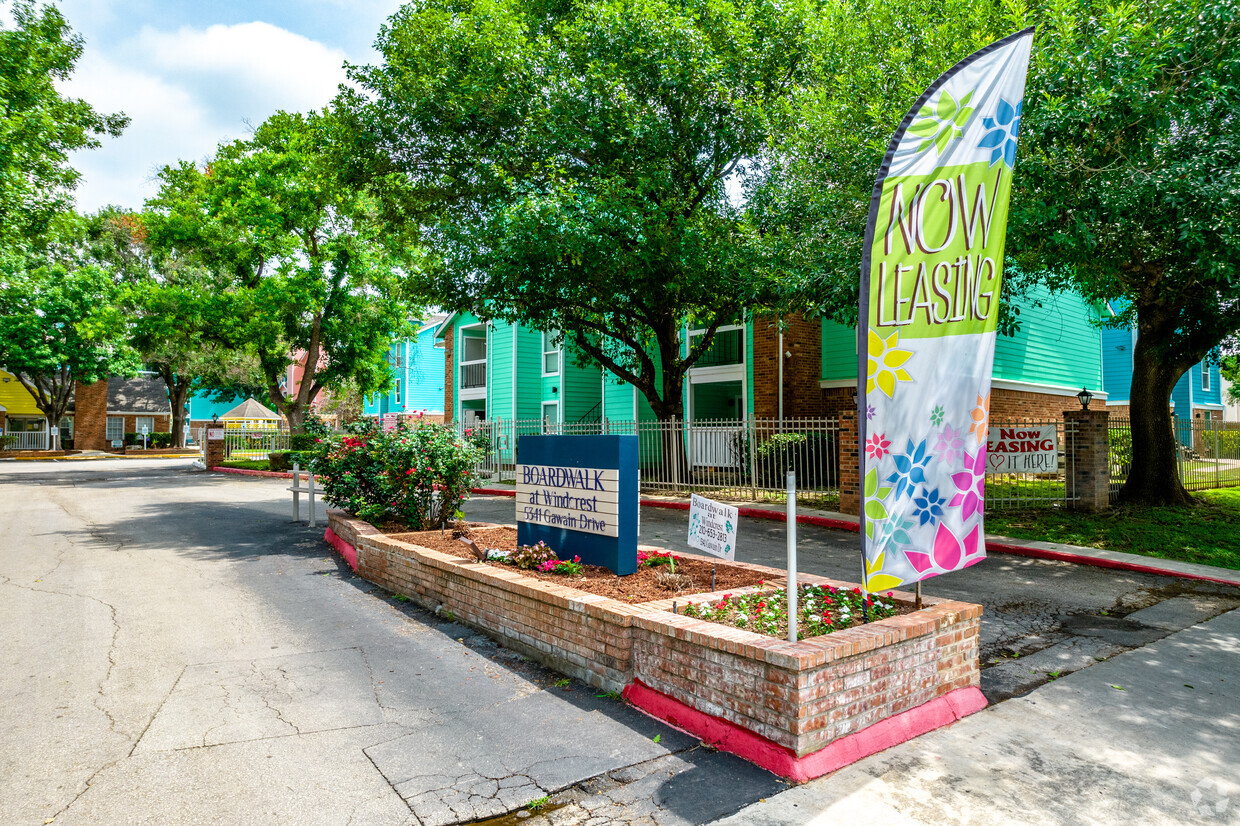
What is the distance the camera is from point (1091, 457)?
13.5 meters

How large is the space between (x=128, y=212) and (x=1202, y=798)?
54.7 m

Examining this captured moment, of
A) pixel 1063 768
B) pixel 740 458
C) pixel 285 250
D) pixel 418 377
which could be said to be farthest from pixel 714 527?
pixel 418 377

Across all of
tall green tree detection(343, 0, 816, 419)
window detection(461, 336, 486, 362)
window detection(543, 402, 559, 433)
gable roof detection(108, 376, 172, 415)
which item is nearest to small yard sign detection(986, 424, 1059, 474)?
tall green tree detection(343, 0, 816, 419)

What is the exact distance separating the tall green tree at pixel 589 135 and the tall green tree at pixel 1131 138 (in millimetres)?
4658

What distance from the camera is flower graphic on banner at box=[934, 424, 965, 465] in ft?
15.3

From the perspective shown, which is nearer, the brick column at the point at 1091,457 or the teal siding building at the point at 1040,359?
the brick column at the point at 1091,457

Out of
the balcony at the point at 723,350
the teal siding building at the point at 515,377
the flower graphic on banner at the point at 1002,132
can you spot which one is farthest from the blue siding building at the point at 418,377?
the flower graphic on banner at the point at 1002,132

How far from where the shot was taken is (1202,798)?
3.76 m

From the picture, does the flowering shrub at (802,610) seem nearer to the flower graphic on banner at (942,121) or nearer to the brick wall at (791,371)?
the flower graphic on banner at (942,121)

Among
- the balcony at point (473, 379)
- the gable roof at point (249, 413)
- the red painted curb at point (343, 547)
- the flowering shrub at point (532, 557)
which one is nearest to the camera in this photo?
the flowering shrub at point (532, 557)

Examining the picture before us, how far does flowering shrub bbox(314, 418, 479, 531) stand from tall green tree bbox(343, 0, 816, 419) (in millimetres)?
5147

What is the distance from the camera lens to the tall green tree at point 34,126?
13164 mm

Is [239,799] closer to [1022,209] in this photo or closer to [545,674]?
[545,674]

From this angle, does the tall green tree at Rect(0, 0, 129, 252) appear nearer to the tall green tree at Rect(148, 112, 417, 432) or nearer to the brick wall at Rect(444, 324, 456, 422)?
the tall green tree at Rect(148, 112, 417, 432)
